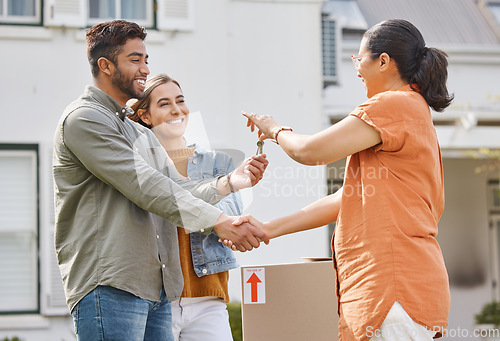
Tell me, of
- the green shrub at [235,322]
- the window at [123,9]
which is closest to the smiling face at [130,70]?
the green shrub at [235,322]

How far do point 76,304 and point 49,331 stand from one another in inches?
153

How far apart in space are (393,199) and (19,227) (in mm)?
4477

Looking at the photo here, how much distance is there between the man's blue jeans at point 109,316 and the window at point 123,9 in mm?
Result: 4328

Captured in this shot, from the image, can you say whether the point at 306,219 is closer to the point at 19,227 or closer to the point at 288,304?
the point at 288,304

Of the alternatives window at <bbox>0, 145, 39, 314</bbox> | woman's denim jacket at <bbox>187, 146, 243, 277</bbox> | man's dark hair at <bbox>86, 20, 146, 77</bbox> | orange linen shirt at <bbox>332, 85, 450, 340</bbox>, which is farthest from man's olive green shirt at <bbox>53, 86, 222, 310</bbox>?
window at <bbox>0, 145, 39, 314</bbox>

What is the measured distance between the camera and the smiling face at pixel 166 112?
2.58m

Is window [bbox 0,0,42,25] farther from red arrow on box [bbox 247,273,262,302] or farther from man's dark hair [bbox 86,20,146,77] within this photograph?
red arrow on box [bbox 247,273,262,302]

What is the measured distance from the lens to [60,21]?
5641mm

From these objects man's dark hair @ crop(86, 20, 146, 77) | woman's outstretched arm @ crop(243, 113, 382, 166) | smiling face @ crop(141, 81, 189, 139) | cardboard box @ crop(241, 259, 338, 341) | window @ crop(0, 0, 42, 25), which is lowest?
cardboard box @ crop(241, 259, 338, 341)

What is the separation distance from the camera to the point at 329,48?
6.29 meters

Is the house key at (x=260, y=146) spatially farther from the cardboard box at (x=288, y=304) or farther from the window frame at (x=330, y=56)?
the window frame at (x=330, y=56)

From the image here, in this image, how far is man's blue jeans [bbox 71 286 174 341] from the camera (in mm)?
1948

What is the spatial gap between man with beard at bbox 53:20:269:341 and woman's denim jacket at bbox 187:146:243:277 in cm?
17

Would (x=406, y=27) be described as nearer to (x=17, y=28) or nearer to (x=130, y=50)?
(x=130, y=50)
